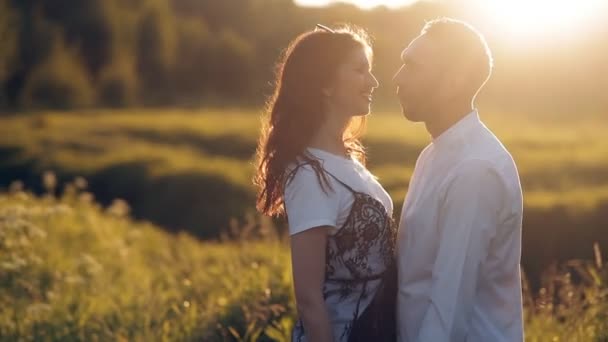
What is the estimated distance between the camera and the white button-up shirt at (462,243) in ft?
10.00

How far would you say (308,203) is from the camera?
11.3 feet

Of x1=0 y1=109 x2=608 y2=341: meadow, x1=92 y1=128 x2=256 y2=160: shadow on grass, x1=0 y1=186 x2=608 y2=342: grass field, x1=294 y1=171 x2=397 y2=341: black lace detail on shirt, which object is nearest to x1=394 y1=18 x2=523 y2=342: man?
x1=294 y1=171 x2=397 y2=341: black lace detail on shirt

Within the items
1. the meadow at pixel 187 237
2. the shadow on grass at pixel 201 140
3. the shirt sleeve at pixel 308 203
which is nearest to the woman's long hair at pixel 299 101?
the shirt sleeve at pixel 308 203

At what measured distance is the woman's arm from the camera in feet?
11.3

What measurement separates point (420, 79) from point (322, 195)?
0.58m

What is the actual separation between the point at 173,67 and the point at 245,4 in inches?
856

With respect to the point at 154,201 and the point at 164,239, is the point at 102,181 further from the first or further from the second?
the point at 164,239

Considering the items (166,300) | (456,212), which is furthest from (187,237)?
(456,212)

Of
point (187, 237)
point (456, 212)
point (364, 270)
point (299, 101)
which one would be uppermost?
point (299, 101)

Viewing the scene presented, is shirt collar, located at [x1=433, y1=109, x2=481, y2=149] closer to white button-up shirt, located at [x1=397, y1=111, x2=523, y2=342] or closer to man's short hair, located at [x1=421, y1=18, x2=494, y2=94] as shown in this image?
white button-up shirt, located at [x1=397, y1=111, x2=523, y2=342]

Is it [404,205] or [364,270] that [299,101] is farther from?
[364,270]

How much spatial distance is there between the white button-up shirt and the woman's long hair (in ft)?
1.67

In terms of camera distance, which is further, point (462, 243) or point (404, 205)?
point (404, 205)

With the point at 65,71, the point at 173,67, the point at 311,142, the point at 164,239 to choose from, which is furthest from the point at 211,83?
the point at 311,142
